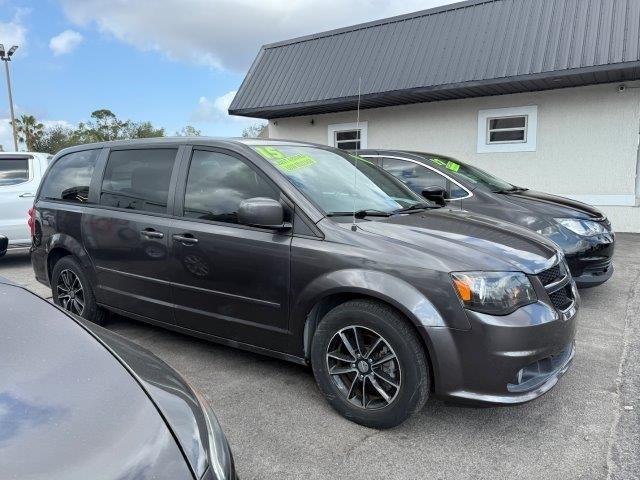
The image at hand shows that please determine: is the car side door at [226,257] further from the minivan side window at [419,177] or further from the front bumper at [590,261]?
the front bumper at [590,261]

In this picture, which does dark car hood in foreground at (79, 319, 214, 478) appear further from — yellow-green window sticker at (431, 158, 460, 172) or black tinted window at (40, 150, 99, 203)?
yellow-green window sticker at (431, 158, 460, 172)

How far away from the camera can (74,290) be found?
4.50 meters

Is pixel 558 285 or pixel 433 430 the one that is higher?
pixel 558 285

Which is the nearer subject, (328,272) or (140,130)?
(328,272)

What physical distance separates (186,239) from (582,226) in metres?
4.02

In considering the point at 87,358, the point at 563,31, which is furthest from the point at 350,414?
the point at 563,31

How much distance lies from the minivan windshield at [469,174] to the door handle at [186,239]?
348 centimetres

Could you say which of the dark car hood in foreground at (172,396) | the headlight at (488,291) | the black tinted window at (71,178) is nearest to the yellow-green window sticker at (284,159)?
the headlight at (488,291)

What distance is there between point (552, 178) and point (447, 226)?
7.96 m

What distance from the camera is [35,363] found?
163 cm

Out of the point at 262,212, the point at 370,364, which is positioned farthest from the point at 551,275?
the point at 262,212

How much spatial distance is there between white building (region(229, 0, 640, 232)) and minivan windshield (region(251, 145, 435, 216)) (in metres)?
6.48

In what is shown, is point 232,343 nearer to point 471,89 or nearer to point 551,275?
point 551,275

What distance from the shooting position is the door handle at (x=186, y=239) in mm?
3420
